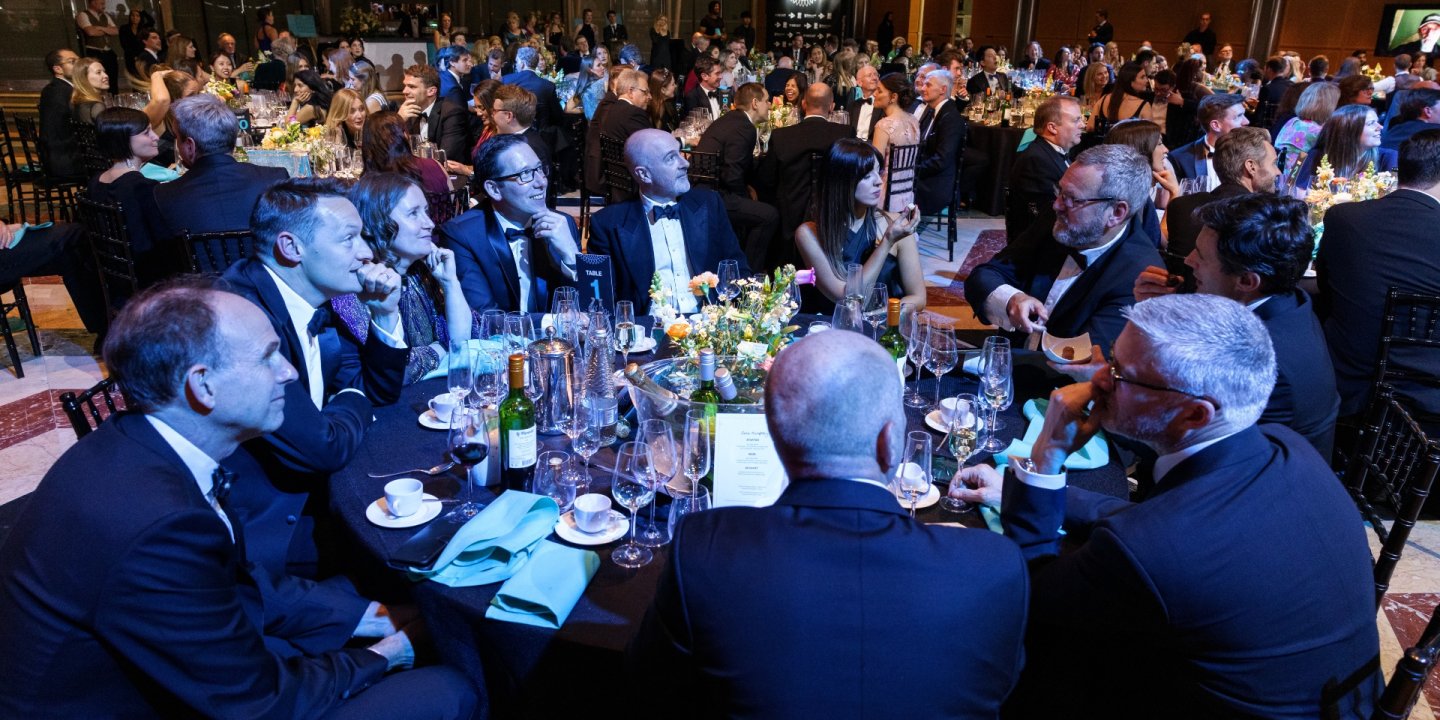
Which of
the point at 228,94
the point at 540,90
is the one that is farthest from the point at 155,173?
the point at 540,90

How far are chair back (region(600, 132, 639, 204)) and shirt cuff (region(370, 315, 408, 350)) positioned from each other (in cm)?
363

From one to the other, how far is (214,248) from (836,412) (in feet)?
13.2

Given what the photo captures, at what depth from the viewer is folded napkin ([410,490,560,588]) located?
5.78 feet

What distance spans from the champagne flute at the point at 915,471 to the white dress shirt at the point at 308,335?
56.1 inches

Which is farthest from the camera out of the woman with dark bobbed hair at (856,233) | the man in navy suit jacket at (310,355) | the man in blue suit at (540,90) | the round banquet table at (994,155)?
the man in blue suit at (540,90)

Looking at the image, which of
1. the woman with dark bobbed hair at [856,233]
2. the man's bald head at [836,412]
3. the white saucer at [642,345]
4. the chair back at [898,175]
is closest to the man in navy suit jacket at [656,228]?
the woman with dark bobbed hair at [856,233]

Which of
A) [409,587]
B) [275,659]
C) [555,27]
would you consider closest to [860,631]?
[409,587]

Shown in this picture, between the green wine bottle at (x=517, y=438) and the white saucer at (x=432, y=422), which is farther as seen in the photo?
the white saucer at (x=432, y=422)

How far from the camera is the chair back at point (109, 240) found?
425 centimetres

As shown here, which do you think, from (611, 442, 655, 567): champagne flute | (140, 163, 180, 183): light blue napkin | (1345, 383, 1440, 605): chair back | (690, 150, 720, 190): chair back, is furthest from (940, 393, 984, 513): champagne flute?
(140, 163, 180, 183): light blue napkin

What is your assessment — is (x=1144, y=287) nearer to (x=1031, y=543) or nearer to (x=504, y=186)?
(x=1031, y=543)

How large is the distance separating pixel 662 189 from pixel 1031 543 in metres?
2.47

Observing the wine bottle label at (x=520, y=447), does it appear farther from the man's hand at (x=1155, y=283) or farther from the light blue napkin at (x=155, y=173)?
the light blue napkin at (x=155, y=173)

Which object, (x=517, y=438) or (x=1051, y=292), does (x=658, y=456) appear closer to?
(x=517, y=438)
